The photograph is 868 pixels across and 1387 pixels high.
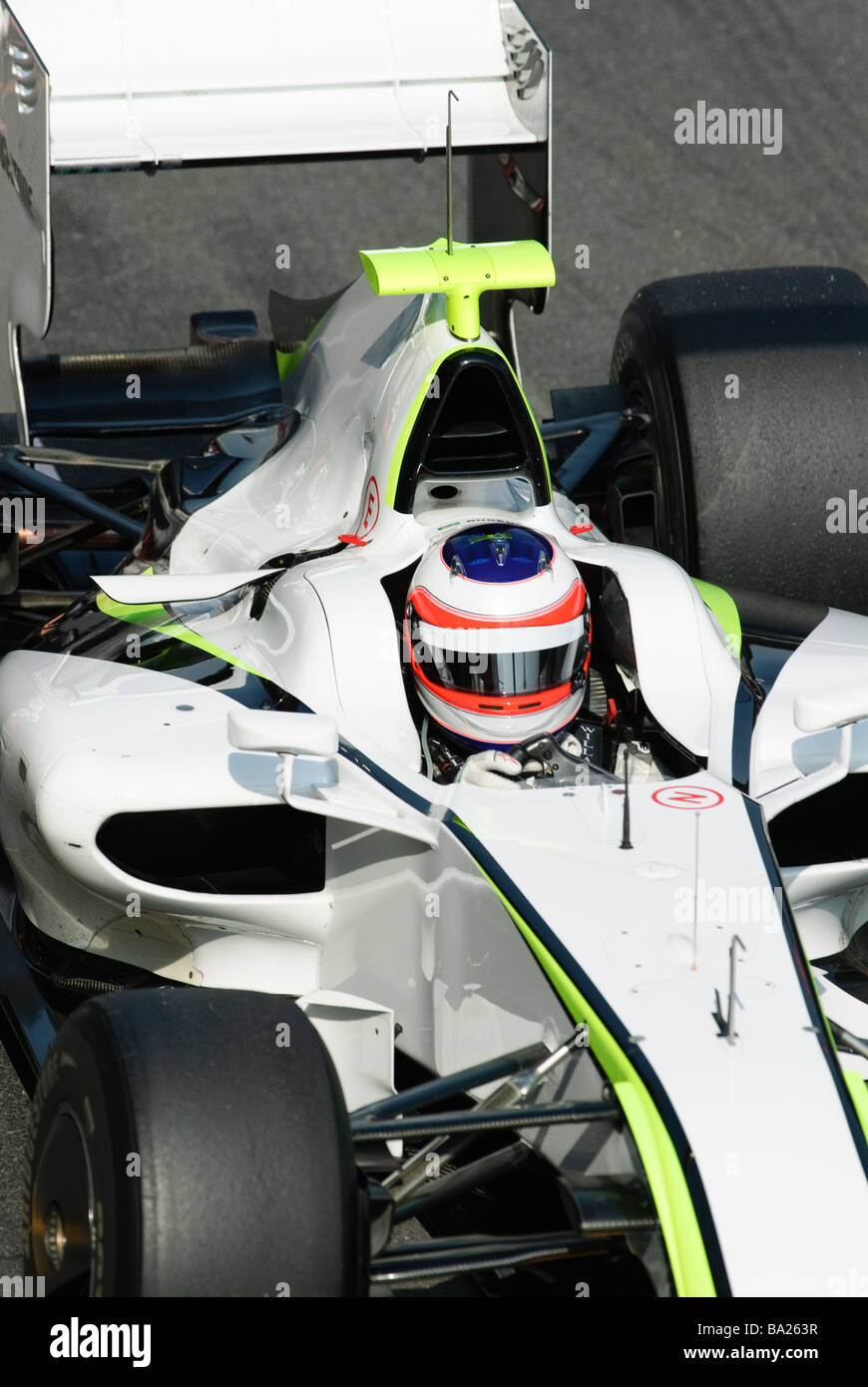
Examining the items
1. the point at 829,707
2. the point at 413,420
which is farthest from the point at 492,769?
the point at 413,420

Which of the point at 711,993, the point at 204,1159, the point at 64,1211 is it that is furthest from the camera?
the point at 711,993

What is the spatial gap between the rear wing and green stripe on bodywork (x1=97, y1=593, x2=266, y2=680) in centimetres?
96

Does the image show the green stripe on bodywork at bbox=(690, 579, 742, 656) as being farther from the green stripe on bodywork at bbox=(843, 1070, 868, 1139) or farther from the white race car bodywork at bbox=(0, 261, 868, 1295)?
the green stripe on bodywork at bbox=(843, 1070, 868, 1139)

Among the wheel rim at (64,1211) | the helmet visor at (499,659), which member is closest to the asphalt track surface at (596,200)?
the helmet visor at (499,659)

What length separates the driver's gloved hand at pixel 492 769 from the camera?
13.6 ft

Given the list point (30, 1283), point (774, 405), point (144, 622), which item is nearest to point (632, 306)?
point (774, 405)

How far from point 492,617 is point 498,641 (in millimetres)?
54

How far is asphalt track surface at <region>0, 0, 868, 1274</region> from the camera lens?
390 inches

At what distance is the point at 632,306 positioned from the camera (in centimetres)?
656

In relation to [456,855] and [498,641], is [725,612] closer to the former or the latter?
[498,641]

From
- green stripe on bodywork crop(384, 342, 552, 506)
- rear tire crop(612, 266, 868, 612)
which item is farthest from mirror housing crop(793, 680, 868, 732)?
rear tire crop(612, 266, 868, 612)

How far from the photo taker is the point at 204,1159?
118 inches

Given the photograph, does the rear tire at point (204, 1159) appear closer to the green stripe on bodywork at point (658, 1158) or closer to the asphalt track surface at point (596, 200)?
the green stripe on bodywork at point (658, 1158)

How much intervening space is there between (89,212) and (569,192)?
2629mm
